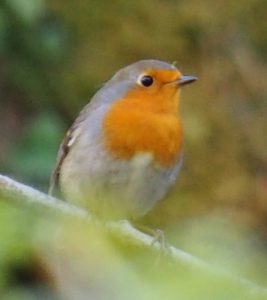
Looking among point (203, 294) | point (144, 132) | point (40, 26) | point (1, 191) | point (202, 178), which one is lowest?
point (203, 294)

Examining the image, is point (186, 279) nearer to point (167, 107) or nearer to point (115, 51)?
point (167, 107)

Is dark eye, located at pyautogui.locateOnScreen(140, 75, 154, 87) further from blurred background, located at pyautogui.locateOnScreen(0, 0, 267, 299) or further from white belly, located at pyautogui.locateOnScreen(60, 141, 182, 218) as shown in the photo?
blurred background, located at pyautogui.locateOnScreen(0, 0, 267, 299)

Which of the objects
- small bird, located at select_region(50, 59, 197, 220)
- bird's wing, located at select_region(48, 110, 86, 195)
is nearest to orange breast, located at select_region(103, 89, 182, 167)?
small bird, located at select_region(50, 59, 197, 220)

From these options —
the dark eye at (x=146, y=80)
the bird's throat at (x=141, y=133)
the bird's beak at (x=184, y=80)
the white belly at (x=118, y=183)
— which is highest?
the bird's beak at (x=184, y=80)

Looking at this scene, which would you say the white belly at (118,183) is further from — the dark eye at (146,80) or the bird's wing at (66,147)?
the dark eye at (146,80)

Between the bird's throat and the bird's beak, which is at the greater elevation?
Answer: the bird's beak

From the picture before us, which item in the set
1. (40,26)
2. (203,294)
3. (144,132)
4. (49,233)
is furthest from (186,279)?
(40,26)

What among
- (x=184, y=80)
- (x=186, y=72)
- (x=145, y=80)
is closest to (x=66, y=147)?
(x=145, y=80)

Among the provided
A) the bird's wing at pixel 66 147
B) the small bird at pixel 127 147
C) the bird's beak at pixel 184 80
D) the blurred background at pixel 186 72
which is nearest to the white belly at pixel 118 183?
the small bird at pixel 127 147
